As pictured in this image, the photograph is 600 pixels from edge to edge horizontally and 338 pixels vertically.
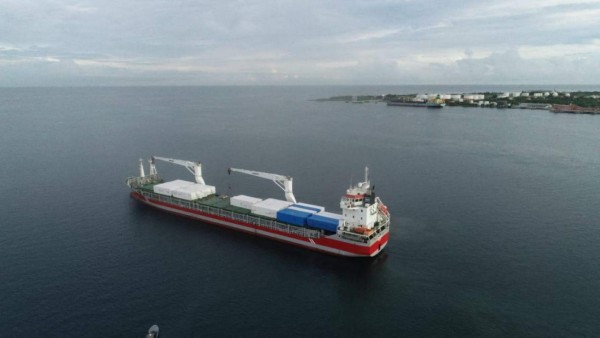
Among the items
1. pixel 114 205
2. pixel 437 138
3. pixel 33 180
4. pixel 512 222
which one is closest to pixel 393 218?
pixel 512 222

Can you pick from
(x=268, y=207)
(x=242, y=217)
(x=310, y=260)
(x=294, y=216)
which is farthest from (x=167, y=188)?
(x=310, y=260)

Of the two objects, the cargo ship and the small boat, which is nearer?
the small boat

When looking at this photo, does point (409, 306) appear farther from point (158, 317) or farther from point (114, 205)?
point (114, 205)

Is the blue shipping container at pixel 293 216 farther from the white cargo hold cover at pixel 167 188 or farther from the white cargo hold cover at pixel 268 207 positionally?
the white cargo hold cover at pixel 167 188

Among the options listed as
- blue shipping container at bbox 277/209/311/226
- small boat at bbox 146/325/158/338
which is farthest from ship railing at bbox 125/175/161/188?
small boat at bbox 146/325/158/338

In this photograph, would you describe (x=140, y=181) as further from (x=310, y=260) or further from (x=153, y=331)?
(x=153, y=331)

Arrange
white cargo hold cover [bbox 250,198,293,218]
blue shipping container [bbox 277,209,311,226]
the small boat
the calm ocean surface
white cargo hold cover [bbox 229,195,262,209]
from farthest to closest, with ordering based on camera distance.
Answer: white cargo hold cover [bbox 229,195,262,209] < white cargo hold cover [bbox 250,198,293,218] < blue shipping container [bbox 277,209,311,226] < the calm ocean surface < the small boat

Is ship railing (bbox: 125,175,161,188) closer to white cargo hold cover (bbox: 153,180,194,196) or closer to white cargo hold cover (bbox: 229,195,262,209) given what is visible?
white cargo hold cover (bbox: 153,180,194,196)
